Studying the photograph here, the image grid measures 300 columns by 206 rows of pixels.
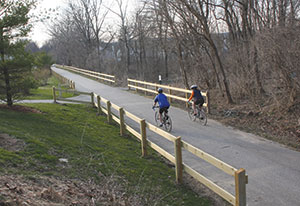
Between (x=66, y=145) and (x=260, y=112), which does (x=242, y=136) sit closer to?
(x=260, y=112)

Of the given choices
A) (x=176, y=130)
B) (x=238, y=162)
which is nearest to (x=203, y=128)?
(x=176, y=130)

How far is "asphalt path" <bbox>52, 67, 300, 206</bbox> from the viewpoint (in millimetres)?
6386

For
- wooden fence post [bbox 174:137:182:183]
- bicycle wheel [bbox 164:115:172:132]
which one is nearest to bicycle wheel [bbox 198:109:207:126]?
bicycle wheel [bbox 164:115:172:132]

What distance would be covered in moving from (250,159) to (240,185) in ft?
12.6

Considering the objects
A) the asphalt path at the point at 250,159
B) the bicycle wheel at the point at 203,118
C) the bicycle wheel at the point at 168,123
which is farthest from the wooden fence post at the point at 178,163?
the bicycle wheel at the point at 203,118

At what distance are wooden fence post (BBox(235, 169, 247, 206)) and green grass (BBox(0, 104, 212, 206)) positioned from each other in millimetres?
1194

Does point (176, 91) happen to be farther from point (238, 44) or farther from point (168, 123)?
point (168, 123)

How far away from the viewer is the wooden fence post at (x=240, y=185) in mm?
4875

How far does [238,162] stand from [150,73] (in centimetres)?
4511

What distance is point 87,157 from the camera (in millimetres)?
7906

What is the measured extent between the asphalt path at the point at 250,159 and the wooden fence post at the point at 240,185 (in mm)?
1094

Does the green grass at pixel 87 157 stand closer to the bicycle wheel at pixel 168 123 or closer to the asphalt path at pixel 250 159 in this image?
the asphalt path at pixel 250 159

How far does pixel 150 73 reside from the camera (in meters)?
52.8

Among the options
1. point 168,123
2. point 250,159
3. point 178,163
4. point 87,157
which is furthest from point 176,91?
point 178,163
